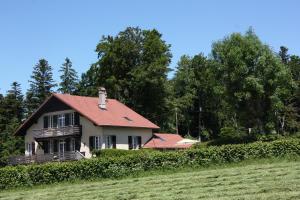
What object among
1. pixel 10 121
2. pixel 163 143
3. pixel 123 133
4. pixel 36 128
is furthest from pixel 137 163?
pixel 10 121

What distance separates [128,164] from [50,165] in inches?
210

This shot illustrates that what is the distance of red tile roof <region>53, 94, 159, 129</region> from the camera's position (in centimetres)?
4922

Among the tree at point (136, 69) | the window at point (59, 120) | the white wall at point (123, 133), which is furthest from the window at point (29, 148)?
the tree at point (136, 69)

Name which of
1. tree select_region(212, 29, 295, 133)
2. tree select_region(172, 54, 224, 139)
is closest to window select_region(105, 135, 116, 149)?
tree select_region(212, 29, 295, 133)

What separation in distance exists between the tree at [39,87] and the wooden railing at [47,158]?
33664mm

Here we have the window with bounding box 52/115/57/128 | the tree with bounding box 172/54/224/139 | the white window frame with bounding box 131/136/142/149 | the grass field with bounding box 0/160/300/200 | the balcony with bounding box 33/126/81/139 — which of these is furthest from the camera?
the tree with bounding box 172/54/224/139

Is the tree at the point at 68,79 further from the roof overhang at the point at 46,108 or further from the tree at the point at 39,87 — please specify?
the roof overhang at the point at 46,108

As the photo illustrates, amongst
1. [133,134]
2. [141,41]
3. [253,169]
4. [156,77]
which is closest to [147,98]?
[156,77]

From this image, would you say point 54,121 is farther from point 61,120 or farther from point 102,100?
point 102,100

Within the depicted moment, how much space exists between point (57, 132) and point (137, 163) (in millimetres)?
21881

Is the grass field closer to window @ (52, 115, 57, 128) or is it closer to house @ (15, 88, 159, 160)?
house @ (15, 88, 159, 160)

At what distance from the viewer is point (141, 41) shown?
7106 centimetres

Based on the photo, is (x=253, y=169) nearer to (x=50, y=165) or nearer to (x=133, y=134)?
(x=50, y=165)

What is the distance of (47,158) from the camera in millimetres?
49312
